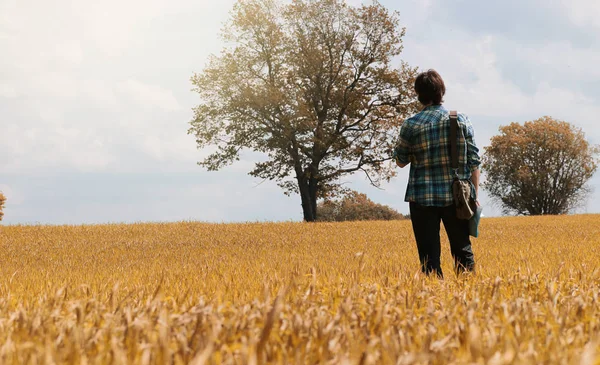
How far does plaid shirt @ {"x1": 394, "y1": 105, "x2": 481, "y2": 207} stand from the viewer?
6453 mm

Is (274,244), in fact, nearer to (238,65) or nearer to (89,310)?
(89,310)

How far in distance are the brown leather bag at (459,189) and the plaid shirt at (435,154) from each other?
0.06 metres

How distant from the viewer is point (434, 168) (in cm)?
653

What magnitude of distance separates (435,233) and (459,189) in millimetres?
686

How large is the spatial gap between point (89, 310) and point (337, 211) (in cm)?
3869

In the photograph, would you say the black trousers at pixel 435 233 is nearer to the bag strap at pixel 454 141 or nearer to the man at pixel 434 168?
the man at pixel 434 168

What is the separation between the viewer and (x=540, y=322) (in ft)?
9.75

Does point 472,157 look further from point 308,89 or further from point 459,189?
point 308,89

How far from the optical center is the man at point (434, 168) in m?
6.48

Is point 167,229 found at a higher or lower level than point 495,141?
lower

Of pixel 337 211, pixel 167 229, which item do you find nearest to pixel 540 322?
pixel 167 229

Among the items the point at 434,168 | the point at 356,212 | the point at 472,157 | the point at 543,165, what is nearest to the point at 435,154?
the point at 434,168

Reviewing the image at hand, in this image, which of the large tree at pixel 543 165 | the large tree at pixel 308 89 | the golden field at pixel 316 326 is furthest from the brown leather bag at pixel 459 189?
the large tree at pixel 543 165

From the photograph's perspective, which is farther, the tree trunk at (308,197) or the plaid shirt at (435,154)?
the tree trunk at (308,197)
